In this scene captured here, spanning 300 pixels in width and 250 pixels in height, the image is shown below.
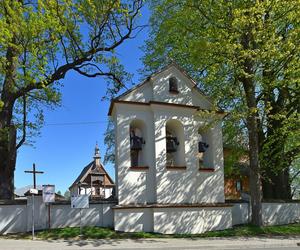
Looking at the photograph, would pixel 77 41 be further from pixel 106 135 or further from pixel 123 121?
pixel 106 135

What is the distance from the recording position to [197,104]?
2281 cm

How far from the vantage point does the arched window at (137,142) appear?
21219mm

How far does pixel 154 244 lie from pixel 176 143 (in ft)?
20.7

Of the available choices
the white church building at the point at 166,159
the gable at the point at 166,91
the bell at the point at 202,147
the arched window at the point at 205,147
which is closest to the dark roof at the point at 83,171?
the arched window at the point at 205,147

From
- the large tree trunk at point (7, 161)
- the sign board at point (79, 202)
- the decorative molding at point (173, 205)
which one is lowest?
the decorative molding at point (173, 205)

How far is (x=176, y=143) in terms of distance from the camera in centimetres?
2209

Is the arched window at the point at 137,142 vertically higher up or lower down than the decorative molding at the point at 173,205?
higher up

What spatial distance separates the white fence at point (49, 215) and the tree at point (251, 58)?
25.0 ft

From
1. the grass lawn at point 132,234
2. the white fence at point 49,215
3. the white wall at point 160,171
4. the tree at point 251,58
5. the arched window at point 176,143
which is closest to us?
the grass lawn at point 132,234

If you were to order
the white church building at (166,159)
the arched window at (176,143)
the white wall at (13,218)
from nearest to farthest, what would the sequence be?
the white wall at (13,218)
the white church building at (166,159)
the arched window at (176,143)

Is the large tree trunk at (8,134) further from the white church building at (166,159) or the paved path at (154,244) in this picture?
the paved path at (154,244)

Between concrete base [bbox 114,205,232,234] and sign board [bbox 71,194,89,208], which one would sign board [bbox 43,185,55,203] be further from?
concrete base [bbox 114,205,232,234]

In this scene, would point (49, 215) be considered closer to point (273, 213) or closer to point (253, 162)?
point (253, 162)

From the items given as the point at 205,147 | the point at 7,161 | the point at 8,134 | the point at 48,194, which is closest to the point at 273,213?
the point at 205,147
